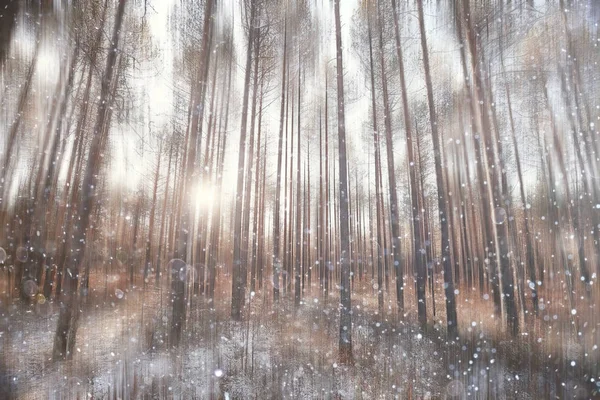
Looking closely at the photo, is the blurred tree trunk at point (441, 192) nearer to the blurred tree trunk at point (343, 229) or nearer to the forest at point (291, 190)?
the forest at point (291, 190)

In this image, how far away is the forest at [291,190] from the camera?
2.11 metres

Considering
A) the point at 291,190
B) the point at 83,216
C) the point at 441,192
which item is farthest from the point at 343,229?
the point at 83,216

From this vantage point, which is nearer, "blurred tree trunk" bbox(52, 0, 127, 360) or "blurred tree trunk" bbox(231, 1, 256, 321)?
"blurred tree trunk" bbox(52, 0, 127, 360)

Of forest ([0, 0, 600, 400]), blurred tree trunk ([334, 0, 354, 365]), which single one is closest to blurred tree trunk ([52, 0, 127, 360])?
forest ([0, 0, 600, 400])

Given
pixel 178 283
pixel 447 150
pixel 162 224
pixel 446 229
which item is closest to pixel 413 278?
pixel 446 229

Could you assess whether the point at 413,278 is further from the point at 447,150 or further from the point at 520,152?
the point at 520,152

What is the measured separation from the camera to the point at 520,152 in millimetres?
2273

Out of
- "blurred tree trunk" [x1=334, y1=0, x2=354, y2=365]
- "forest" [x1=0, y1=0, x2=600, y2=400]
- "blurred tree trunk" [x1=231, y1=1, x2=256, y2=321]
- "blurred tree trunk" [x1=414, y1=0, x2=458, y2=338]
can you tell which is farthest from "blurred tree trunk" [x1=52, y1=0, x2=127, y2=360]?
"blurred tree trunk" [x1=414, y1=0, x2=458, y2=338]

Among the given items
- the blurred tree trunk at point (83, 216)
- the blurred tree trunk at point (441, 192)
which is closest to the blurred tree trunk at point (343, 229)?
the blurred tree trunk at point (441, 192)

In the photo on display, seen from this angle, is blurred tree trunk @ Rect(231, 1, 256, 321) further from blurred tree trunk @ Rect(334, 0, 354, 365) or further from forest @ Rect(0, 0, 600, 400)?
blurred tree trunk @ Rect(334, 0, 354, 365)

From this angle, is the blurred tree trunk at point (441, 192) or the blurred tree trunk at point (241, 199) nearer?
the blurred tree trunk at point (441, 192)

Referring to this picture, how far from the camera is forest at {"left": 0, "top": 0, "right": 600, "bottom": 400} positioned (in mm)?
2113

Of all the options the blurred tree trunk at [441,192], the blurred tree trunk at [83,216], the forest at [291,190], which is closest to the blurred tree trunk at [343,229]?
the forest at [291,190]

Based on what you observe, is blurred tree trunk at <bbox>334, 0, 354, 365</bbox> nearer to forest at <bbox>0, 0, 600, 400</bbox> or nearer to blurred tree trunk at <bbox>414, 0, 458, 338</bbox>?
forest at <bbox>0, 0, 600, 400</bbox>
